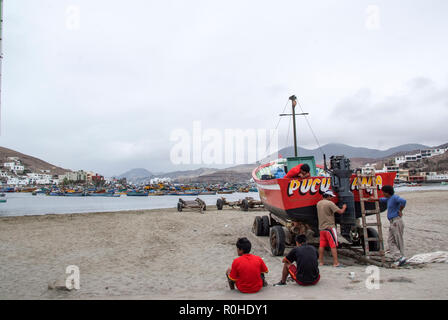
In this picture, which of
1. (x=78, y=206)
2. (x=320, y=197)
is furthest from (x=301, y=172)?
(x=78, y=206)

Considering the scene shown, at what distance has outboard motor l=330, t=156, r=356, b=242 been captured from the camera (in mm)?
7453

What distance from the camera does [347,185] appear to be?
24.8ft

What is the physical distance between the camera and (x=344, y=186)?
24.9 ft

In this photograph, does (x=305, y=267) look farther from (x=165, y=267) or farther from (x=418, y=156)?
(x=418, y=156)

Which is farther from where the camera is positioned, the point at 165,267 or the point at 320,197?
the point at 320,197

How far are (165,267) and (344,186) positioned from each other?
5.06 m

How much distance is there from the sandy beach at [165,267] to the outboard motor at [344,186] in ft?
3.67

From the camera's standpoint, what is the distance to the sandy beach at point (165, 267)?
491 cm

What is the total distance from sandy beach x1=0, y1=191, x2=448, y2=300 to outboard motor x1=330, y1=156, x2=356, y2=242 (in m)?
1.12

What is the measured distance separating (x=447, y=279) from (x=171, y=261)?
6.31 metres

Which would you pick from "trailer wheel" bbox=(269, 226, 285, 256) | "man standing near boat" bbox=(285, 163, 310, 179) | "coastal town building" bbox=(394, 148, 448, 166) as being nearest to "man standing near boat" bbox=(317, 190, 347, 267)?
"man standing near boat" bbox=(285, 163, 310, 179)

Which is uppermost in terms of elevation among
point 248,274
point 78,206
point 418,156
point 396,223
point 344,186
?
point 418,156
